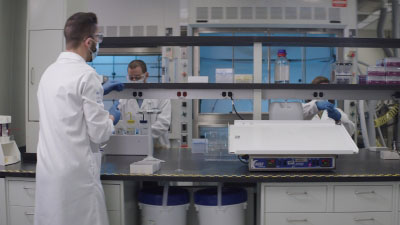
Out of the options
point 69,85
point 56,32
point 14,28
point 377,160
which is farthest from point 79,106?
point 14,28

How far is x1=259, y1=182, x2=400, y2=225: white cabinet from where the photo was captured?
75.2 inches

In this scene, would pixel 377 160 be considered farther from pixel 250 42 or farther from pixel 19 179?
pixel 19 179

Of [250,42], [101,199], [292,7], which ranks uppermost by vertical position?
[292,7]

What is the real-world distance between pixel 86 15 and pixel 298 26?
2.84m

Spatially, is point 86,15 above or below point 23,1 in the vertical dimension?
below

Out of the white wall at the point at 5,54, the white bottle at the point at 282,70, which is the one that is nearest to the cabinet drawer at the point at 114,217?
the white bottle at the point at 282,70

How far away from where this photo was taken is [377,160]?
2391 millimetres

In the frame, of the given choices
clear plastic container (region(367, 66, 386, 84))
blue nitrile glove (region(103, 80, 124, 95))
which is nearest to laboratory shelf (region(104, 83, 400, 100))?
clear plastic container (region(367, 66, 386, 84))

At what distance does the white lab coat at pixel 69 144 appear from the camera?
1687 millimetres

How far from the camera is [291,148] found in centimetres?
193

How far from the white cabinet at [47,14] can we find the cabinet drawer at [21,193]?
1.15 meters

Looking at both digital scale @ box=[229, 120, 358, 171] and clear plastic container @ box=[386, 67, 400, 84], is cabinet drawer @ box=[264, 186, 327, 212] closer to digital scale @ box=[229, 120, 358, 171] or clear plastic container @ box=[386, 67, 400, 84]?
digital scale @ box=[229, 120, 358, 171]

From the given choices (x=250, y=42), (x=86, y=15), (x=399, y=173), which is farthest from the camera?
(x=250, y=42)

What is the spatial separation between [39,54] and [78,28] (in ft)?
3.17
